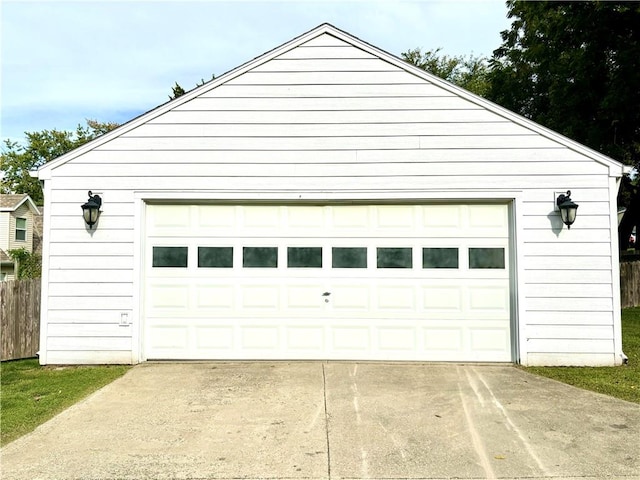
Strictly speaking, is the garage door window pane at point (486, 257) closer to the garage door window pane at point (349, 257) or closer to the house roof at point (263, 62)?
the garage door window pane at point (349, 257)

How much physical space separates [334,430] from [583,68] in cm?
1590

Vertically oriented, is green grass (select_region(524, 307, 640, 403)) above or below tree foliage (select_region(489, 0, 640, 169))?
below

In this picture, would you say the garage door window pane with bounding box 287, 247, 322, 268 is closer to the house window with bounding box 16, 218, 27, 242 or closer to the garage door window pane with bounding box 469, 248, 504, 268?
the garage door window pane with bounding box 469, 248, 504, 268

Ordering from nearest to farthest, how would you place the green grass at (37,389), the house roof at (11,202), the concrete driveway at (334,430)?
the concrete driveway at (334,430)
the green grass at (37,389)
the house roof at (11,202)

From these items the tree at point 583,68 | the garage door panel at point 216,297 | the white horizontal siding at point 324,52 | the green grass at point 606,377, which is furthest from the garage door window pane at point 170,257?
the tree at point 583,68

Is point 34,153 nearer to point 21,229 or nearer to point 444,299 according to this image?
point 21,229

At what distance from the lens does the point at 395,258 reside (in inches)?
258

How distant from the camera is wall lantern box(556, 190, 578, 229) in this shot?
20.1ft

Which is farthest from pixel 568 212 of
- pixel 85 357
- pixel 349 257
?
pixel 85 357

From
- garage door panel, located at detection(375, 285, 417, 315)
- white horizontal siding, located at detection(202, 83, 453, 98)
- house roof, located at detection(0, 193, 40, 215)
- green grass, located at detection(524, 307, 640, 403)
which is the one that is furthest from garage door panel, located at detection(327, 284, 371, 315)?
house roof, located at detection(0, 193, 40, 215)

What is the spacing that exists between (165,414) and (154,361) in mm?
2329

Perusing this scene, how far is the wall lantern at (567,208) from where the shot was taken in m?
6.14

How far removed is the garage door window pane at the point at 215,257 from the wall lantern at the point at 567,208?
16.0 feet

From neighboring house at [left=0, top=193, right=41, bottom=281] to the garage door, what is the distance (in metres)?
16.5
